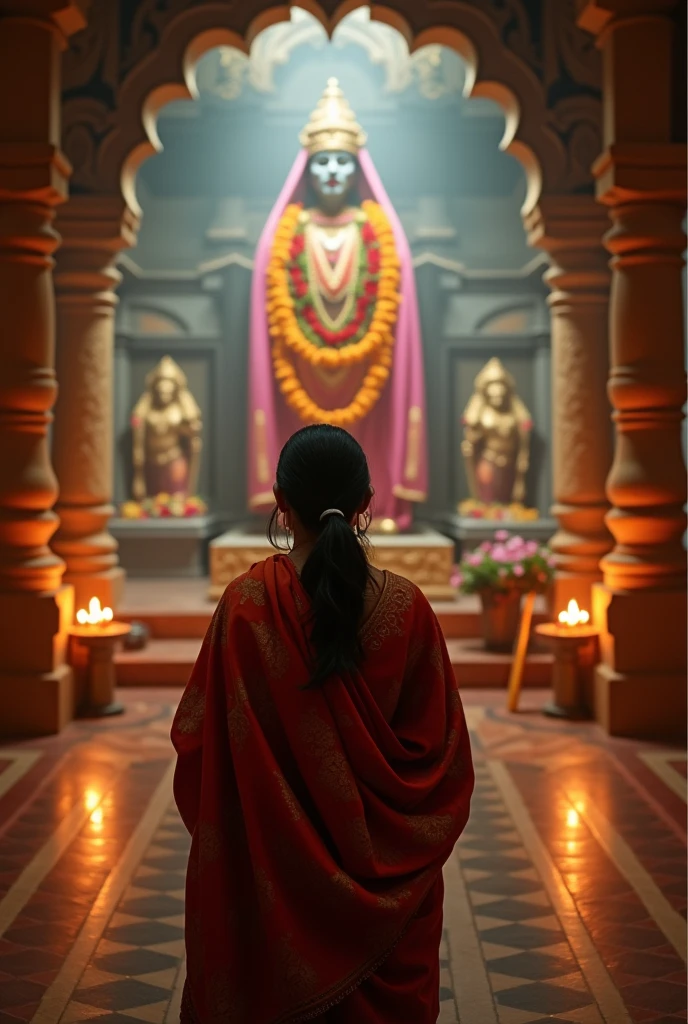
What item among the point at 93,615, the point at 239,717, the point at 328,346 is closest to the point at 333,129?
the point at 328,346

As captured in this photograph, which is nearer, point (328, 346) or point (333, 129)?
point (333, 129)

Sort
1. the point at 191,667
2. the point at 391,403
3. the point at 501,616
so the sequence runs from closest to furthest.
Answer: the point at 191,667 < the point at 501,616 < the point at 391,403

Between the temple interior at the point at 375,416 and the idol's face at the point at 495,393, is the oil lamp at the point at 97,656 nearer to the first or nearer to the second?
the temple interior at the point at 375,416

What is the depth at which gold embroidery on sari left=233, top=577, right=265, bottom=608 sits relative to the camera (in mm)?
2234

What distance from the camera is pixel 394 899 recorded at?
2191 mm

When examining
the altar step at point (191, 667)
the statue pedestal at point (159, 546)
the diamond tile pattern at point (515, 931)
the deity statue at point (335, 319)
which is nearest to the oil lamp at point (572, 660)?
the altar step at point (191, 667)

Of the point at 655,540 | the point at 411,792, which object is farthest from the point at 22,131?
the point at 411,792

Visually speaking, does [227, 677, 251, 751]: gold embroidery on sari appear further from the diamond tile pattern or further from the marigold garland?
the marigold garland

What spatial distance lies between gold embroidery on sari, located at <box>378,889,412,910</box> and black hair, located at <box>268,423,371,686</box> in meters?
0.42

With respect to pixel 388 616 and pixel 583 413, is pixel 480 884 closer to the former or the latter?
pixel 388 616

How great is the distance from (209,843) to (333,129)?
747 centimetres

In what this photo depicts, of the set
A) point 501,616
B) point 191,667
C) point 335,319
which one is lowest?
point 191,667

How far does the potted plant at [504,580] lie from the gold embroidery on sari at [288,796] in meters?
4.89

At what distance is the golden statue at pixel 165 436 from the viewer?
980 centimetres
